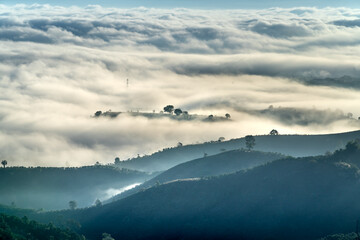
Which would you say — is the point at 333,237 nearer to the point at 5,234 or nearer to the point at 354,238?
the point at 354,238

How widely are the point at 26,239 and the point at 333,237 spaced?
99343mm

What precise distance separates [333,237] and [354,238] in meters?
8.75

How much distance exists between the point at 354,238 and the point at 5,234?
107834 mm

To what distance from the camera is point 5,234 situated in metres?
186

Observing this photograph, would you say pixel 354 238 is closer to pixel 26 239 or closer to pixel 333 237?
pixel 333 237

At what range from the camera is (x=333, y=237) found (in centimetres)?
19962

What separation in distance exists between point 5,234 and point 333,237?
104 m

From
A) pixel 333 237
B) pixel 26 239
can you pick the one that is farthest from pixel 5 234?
pixel 333 237

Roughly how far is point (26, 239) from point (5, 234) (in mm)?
12475

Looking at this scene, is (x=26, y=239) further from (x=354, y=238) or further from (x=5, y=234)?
(x=354, y=238)

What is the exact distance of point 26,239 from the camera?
646 feet

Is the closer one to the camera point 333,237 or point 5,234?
point 5,234

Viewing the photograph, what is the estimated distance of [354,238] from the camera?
19238 centimetres

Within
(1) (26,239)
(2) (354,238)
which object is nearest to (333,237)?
(2) (354,238)
